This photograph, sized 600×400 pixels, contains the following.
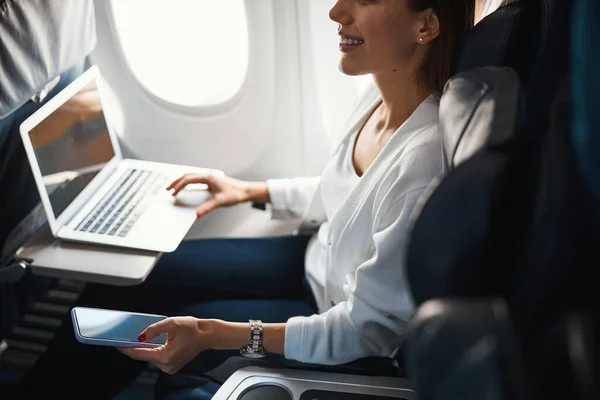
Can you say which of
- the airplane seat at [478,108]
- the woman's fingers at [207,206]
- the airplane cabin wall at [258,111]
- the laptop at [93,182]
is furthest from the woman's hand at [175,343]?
the airplane cabin wall at [258,111]

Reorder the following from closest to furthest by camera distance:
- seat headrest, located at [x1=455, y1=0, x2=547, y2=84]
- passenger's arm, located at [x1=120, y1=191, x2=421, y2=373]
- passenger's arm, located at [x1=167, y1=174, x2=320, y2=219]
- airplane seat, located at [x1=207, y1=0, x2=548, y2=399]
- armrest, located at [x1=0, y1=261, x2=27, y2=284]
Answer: airplane seat, located at [x1=207, y1=0, x2=548, y2=399]
seat headrest, located at [x1=455, y1=0, x2=547, y2=84]
passenger's arm, located at [x1=120, y1=191, x2=421, y2=373]
armrest, located at [x1=0, y1=261, x2=27, y2=284]
passenger's arm, located at [x1=167, y1=174, x2=320, y2=219]

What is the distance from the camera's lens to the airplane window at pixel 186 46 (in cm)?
193

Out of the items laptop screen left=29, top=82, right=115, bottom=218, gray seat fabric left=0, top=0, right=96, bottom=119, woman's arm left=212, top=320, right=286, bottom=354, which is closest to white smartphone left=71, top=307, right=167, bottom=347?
woman's arm left=212, top=320, right=286, bottom=354

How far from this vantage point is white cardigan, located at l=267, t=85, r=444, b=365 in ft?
3.75

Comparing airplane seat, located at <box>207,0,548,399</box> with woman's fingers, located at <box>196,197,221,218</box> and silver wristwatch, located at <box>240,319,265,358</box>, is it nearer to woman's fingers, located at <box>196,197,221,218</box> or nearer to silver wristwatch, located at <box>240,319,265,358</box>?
silver wristwatch, located at <box>240,319,265,358</box>

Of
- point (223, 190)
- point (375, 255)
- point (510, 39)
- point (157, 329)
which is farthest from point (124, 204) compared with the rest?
point (510, 39)

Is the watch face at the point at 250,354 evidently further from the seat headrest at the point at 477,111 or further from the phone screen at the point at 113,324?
the seat headrest at the point at 477,111

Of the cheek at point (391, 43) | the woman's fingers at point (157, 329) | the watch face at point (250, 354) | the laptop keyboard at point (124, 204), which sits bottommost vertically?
the watch face at point (250, 354)

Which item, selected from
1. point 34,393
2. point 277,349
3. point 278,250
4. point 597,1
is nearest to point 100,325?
point 277,349

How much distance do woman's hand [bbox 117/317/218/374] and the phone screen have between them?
21mm

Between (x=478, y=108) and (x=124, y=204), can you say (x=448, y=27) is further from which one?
(x=124, y=204)

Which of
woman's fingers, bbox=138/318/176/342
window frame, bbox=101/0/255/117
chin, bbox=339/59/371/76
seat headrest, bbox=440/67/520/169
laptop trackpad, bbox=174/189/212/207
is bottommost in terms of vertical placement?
woman's fingers, bbox=138/318/176/342

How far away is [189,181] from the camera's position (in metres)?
1.67

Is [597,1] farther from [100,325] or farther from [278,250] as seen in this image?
[278,250]
